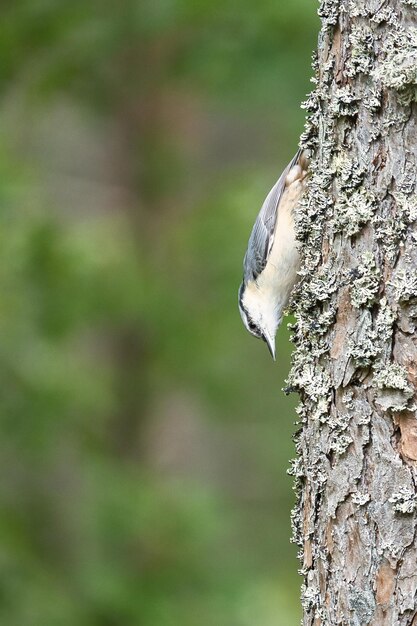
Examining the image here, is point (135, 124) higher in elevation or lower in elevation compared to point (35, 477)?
higher

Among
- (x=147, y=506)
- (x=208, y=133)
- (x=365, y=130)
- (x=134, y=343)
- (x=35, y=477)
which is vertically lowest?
(x=365, y=130)

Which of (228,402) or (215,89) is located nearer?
(215,89)

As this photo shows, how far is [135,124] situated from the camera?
8.29 metres

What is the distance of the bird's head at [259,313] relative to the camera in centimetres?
467

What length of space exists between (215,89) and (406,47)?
12.8 ft

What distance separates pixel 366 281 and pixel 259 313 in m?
2.27

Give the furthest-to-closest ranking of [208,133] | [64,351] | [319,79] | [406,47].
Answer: [208,133] < [64,351] < [319,79] < [406,47]

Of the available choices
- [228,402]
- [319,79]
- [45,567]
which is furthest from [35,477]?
[319,79]

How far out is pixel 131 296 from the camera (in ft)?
23.4

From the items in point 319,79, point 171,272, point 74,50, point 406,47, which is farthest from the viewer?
point 171,272

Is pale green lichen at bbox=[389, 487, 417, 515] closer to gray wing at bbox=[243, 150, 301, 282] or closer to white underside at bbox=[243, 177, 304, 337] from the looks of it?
white underside at bbox=[243, 177, 304, 337]

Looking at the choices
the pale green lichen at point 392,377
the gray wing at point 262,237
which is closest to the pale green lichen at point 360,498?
the pale green lichen at point 392,377

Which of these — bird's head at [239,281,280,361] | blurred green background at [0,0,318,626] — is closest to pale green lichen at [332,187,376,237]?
bird's head at [239,281,280,361]

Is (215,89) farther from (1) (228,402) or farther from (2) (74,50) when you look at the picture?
(1) (228,402)
